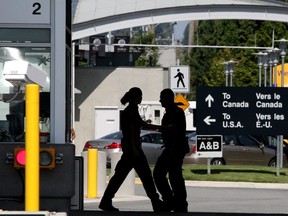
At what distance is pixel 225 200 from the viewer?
67.4ft

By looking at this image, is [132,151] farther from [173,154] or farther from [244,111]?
[244,111]

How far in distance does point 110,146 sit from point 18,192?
2311cm

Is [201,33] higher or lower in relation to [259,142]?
higher

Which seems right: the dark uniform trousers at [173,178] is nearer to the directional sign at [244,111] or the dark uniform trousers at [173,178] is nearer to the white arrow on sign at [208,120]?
the directional sign at [244,111]

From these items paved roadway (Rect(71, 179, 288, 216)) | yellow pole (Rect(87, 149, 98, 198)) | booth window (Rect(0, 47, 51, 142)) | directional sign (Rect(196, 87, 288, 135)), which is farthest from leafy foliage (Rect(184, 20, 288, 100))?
booth window (Rect(0, 47, 51, 142))

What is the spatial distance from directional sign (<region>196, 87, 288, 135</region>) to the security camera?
48.3 feet

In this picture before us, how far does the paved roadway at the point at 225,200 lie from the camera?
17.7 metres

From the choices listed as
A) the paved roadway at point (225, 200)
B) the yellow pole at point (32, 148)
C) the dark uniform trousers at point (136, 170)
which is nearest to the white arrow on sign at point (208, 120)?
the paved roadway at point (225, 200)

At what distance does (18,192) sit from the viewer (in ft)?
34.2

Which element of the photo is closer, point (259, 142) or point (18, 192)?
point (18, 192)

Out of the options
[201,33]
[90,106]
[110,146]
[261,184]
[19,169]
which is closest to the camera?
[19,169]

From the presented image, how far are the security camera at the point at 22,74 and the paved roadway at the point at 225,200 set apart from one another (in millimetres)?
3115

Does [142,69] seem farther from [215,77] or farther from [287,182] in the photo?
[287,182]

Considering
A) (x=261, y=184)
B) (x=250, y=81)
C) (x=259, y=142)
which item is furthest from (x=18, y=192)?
(x=250, y=81)
